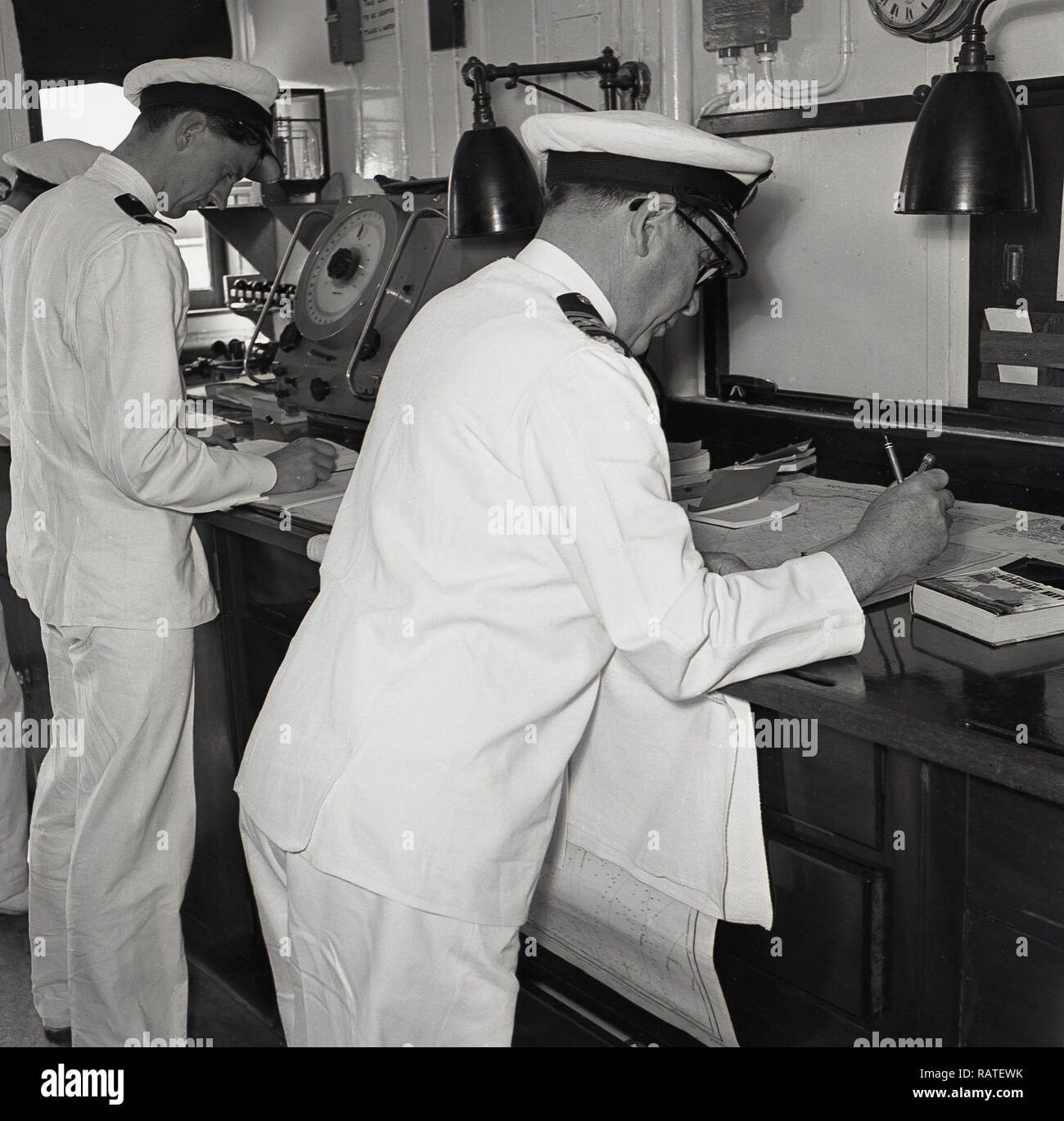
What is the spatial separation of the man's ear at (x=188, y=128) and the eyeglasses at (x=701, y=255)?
4.11 ft

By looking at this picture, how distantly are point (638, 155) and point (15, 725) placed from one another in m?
2.62

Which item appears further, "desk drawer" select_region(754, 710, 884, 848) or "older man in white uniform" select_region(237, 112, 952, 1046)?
"desk drawer" select_region(754, 710, 884, 848)

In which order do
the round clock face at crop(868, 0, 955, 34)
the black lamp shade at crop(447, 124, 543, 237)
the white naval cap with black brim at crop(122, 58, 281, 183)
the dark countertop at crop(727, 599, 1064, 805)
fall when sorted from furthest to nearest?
1. the black lamp shade at crop(447, 124, 543, 237)
2. the white naval cap with black brim at crop(122, 58, 281, 183)
3. the round clock face at crop(868, 0, 955, 34)
4. the dark countertop at crop(727, 599, 1064, 805)

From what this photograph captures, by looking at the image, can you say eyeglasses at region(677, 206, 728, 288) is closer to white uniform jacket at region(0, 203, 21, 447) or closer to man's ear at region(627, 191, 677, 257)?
man's ear at region(627, 191, 677, 257)

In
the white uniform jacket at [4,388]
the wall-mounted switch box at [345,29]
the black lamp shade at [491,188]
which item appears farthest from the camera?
the wall-mounted switch box at [345,29]

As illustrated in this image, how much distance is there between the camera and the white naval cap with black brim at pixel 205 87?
2516 mm

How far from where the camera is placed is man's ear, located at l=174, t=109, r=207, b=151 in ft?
8.27

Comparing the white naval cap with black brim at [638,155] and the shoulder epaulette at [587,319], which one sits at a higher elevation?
the white naval cap with black brim at [638,155]

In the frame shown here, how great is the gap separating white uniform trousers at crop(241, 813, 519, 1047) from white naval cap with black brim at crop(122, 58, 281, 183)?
1.57 metres

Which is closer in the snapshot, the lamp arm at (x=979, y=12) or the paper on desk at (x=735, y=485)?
the lamp arm at (x=979, y=12)

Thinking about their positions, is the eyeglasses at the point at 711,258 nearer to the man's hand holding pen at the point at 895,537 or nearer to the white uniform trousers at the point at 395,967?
the man's hand holding pen at the point at 895,537

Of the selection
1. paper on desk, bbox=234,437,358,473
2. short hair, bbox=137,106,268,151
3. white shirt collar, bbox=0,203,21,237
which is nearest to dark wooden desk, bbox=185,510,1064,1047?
paper on desk, bbox=234,437,358,473

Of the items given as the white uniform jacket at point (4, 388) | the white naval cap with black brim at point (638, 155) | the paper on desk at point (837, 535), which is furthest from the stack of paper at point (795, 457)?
the white uniform jacket at point (4, 388)

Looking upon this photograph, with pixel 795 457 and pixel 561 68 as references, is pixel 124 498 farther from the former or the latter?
pixel 561 68
